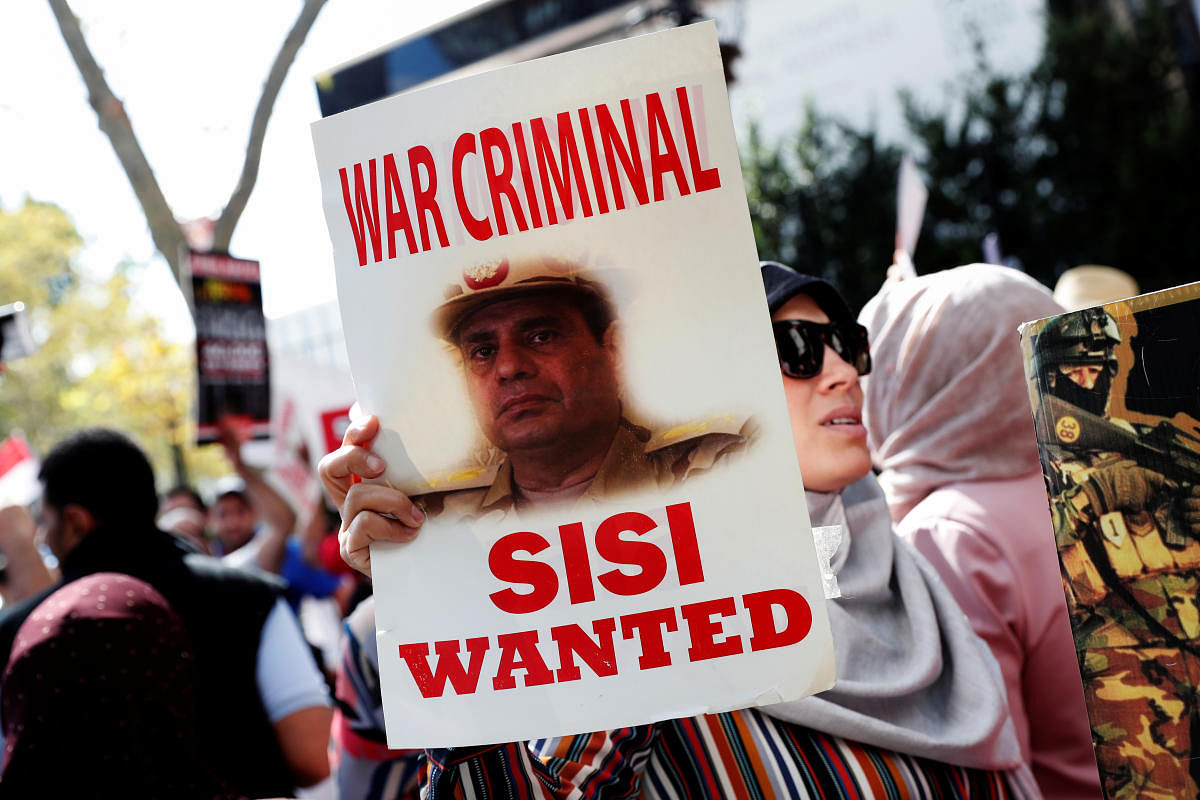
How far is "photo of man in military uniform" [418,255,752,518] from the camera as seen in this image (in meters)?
1.15

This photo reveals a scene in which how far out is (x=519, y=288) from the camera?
3.82 feet

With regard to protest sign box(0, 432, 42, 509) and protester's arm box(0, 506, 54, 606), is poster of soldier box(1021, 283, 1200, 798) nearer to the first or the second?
protester's arm box(0, 506, 54, 606)

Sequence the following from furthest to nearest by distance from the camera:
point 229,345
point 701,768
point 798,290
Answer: point 229,345 → point 798,290 → point 701,768

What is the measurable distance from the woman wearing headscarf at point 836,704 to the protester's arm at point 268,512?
3.42 meters

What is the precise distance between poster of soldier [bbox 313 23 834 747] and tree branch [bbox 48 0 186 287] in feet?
13.4

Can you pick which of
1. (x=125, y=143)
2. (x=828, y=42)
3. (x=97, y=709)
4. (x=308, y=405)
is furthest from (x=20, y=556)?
(x=828, y=42)

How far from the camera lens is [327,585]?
5160 millimetres

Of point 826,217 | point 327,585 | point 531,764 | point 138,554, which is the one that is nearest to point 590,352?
point 531,764

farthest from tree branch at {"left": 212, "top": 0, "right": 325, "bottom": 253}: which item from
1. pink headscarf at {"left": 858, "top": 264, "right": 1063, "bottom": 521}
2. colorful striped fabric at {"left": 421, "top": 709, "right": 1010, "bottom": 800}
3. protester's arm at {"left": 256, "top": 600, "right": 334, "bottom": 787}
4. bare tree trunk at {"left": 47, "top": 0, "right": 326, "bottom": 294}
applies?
colorful striped fabric at {"left": 421, "top": 709, "right": 1010, "bottom": 800}

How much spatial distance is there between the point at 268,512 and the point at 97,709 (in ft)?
11.1

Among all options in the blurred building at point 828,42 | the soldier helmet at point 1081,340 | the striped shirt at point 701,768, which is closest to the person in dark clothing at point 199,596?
the striped shirt at point 701,768

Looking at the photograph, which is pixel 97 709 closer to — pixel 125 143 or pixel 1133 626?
pixel 1133 626

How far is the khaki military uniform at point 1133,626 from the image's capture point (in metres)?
1.06

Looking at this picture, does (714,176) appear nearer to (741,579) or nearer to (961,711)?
(741,579)
